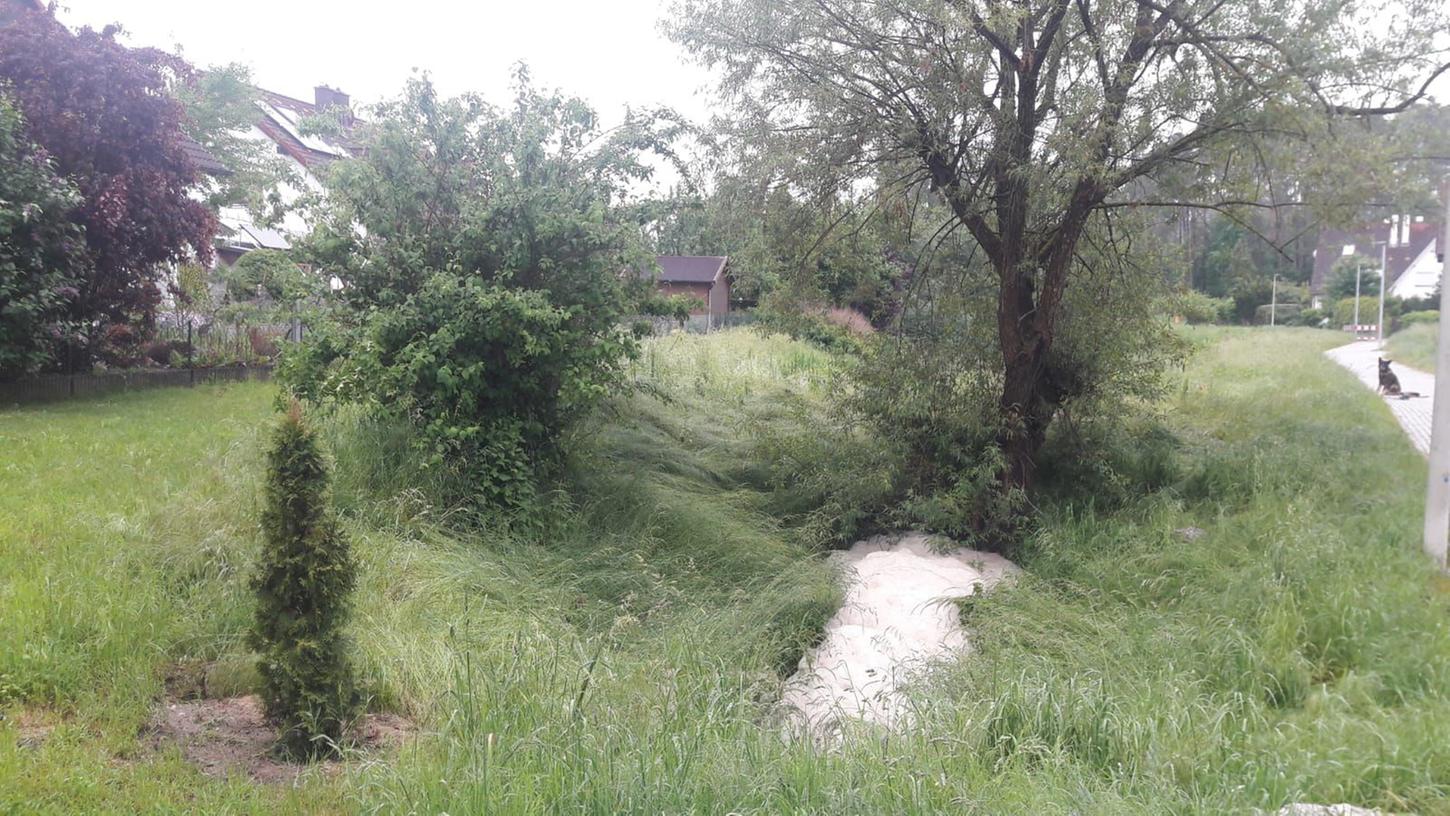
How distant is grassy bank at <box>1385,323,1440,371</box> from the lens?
79.8 ft

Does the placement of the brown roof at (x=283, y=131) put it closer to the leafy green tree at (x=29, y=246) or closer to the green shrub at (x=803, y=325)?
the leafy green tree at (x=29, y=246)

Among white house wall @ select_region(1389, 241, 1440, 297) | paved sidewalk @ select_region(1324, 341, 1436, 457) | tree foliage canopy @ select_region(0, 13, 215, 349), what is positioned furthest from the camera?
white house wall @ select_region(1389, 241, 1440, 297)

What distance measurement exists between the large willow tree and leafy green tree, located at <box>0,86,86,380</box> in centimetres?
818

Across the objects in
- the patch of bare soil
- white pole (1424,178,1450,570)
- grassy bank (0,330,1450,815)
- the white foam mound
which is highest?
white pole (1424,178,1450,570)

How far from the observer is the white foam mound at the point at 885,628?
16.7 ft

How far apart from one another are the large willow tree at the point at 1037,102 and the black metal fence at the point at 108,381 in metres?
9.52

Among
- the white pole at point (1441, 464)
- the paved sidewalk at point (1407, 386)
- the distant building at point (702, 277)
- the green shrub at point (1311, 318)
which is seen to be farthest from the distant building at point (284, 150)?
the green shrub at point (1311, 318)

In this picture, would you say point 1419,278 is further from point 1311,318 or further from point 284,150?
point 284,150

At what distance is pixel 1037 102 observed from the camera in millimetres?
9766

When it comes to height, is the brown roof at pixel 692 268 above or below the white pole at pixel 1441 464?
above

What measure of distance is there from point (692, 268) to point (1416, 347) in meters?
23.8

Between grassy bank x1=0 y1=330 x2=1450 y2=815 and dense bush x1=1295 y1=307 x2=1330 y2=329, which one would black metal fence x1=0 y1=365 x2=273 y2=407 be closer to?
grassy bank x1=0 y1=330 x2=1450 y2=815

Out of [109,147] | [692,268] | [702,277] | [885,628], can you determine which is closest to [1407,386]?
[885,628]

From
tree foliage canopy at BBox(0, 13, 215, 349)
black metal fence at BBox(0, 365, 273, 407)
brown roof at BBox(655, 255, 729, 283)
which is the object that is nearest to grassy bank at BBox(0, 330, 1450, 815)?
black metal fence at BBox(0, 365, 273, 407)
